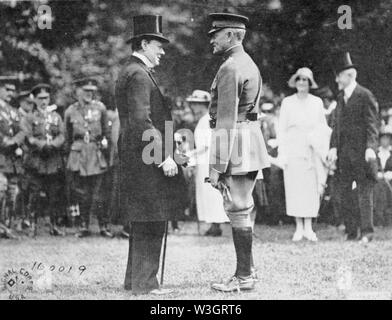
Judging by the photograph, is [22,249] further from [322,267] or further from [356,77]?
[356,77]

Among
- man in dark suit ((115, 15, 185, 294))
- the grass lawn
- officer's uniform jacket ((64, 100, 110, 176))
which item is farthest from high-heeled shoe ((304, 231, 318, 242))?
man in dark suit ((115, 15, 185, 294))

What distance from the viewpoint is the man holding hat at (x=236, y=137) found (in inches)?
230

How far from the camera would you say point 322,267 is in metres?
6.86

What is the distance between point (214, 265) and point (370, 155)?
98.0 inches

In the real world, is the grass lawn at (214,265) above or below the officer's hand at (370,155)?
below

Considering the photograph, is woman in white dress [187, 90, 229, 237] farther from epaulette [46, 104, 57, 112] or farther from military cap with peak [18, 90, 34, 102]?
military cap with peak [18, 90, 34, 102]

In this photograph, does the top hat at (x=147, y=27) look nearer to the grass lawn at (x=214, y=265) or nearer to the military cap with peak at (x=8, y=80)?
the grass lawn at (x=214, y=265)

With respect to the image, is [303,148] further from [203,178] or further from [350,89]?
[203,178]

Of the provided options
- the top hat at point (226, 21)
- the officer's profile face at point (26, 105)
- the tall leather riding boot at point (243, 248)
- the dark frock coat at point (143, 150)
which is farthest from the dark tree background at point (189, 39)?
the tall leather riding boot at point (243, 248)

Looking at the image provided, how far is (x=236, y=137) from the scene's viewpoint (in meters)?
5.93

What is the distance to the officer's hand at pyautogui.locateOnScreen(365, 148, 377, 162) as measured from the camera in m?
8.34

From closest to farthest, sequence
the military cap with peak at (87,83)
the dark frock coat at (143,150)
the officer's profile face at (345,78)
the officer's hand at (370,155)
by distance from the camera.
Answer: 1. the dark frock coat at (143,150)
2. the officer's hand at (370,155)
3. the officer's profile face at (345,78)
4. the military cap with peak at (87,83)

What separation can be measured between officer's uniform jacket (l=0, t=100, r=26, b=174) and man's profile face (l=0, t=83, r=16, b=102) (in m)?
0.07

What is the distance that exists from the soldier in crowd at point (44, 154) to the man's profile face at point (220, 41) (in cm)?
372
